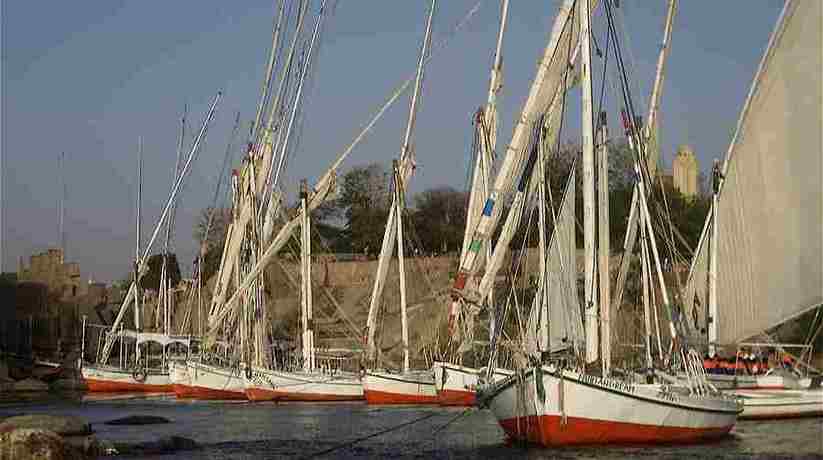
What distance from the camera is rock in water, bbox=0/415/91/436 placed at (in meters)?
31.2

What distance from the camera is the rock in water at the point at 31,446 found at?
25156 mm

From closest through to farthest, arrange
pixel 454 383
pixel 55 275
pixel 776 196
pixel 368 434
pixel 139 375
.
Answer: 1. pixel 776 196
2. pixel 368 434
3. pixel 454 383
4. pixel 139 375
5. pixel 55 275

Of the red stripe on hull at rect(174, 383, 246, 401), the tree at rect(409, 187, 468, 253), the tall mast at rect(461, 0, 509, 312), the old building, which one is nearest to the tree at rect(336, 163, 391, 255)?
the tree at rect(409, 187, 468, 253)

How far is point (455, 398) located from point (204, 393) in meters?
19.3

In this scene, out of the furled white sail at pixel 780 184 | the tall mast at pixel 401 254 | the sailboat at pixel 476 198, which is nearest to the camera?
the furled white sail at pixel 780 184

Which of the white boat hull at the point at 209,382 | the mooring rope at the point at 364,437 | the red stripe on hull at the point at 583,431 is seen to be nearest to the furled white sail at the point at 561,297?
the red stripe on hull at the point at 583,431

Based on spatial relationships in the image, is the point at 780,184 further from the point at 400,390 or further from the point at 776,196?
the point at 400,390

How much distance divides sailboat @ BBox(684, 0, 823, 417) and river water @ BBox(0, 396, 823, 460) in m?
3.60

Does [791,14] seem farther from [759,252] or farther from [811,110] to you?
[759,252]

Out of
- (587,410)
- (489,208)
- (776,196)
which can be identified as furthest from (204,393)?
(776,196)

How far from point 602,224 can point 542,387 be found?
19.2 feet

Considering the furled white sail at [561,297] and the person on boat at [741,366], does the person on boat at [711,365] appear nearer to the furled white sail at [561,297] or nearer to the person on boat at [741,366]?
the person on boat at [741,366]

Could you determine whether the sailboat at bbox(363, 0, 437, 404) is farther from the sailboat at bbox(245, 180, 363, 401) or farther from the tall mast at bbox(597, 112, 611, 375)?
the tall mast at bbox(597, 112, 611, 375)

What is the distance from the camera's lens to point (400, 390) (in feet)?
182
